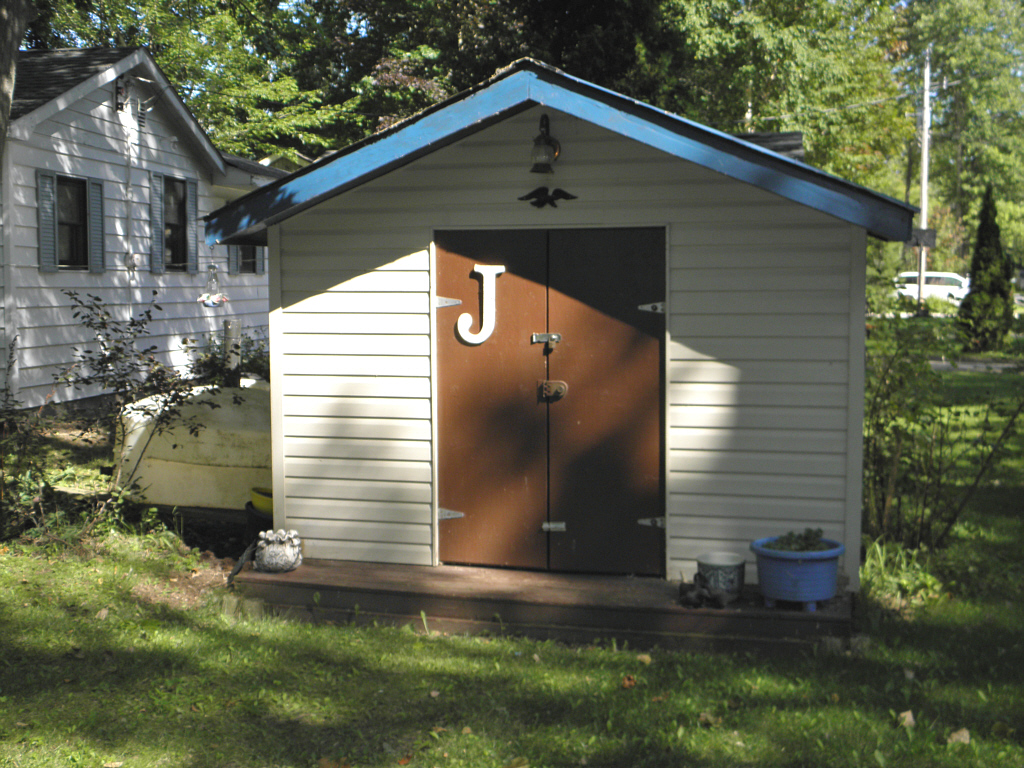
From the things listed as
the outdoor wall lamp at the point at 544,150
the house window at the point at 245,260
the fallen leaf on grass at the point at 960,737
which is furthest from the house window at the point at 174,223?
the fallen leaf on grass at the point at 960,737

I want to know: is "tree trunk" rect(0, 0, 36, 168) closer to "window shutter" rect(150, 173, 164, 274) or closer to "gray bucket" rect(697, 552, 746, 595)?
"gray bucket" rect(697, 552, 746, 595)

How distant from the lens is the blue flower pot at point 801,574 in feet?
16.4

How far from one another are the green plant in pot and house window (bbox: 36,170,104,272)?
9.67 metres

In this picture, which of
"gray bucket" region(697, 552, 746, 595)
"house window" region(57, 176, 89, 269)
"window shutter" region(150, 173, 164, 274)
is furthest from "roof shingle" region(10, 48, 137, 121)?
"gray bucket" region(697, 552, 746, 595)

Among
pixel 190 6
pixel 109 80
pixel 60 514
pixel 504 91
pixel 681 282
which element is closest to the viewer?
pixel 504 91

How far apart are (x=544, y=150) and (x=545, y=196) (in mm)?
320

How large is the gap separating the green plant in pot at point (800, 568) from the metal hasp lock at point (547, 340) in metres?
1.69

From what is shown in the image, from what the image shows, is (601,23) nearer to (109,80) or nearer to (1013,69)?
(109,80)

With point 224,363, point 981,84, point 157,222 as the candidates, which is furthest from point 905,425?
point 981,84

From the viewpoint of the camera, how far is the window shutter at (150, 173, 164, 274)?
13750mm

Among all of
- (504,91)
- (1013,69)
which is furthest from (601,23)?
(1013,69)

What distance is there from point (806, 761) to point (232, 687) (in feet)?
9.05

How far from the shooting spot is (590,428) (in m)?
5.73

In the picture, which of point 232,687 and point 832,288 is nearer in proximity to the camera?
point 232,687
